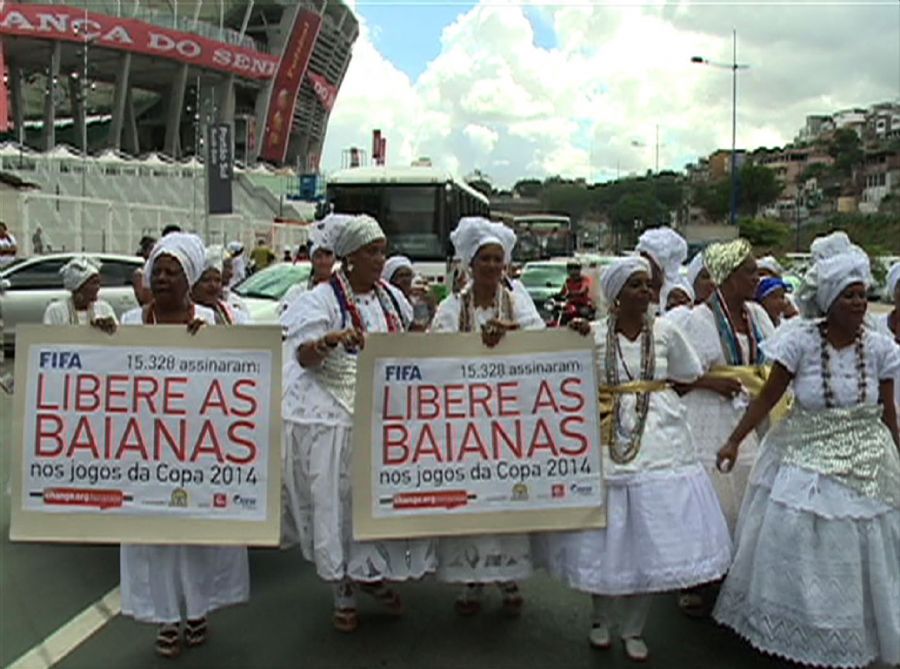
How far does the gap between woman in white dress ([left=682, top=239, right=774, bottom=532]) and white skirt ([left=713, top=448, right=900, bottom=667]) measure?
680 mm

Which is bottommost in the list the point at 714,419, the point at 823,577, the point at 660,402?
the point at 823,577

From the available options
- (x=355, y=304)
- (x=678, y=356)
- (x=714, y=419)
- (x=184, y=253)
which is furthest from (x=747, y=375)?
(x=184, y=253)

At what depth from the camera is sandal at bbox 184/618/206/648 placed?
434 centimetres

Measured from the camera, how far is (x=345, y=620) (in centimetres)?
454

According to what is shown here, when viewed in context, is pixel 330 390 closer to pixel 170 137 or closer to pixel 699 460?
pixel 699 460

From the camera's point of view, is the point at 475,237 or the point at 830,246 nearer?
the point at 830,246

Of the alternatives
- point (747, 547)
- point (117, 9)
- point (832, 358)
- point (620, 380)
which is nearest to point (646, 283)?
point (620, 380)

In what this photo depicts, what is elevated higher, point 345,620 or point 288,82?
point 288,82

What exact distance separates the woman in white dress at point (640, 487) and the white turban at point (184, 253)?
182 cm

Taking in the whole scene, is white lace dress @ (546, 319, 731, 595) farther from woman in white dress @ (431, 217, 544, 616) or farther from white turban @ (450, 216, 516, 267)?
white turban @ (450, 216, 516, 267)

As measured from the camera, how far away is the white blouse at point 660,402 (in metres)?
4.18

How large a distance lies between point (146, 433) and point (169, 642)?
0.94 m

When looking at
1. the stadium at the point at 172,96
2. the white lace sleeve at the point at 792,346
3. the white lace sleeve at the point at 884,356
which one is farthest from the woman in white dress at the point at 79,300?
the stadium at the point at 172,96

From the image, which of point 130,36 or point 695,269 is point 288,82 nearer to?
point 130,36
